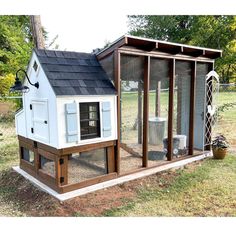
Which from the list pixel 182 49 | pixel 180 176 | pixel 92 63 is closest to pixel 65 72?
pixel 92 63

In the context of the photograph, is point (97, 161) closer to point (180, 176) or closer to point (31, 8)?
point (180, 176)

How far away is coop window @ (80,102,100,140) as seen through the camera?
3.38 m

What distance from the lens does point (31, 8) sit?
3895 mm

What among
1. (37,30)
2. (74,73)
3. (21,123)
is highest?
(37,30)

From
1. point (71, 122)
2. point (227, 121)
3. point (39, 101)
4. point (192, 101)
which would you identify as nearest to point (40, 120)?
point (39, 101)

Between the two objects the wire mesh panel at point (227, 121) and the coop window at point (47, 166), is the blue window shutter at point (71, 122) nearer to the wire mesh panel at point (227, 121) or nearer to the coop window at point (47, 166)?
the coop window at point (47, 166)

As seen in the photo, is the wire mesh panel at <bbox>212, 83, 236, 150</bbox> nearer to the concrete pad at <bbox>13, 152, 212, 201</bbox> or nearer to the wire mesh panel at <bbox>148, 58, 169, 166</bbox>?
the wire mesh panel at <bbox>148, 58, 169, 166</bbox>

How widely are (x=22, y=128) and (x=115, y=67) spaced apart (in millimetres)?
1942

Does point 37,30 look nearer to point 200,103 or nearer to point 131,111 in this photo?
point 131,111

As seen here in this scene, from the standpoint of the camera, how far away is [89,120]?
11.3 ft

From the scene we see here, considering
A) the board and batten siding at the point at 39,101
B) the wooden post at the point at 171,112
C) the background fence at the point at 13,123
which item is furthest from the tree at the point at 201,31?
the board and batten siding at the point at 39,101

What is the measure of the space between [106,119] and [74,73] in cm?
82

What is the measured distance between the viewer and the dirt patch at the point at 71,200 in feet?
9.83

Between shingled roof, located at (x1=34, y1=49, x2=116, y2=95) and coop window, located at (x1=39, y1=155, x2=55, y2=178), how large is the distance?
1.13 metres
